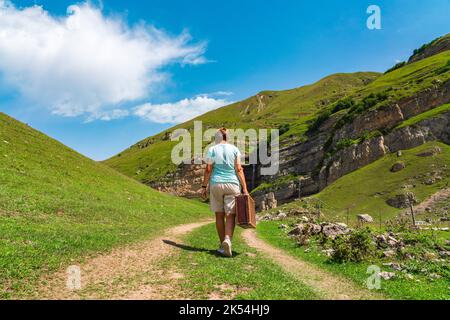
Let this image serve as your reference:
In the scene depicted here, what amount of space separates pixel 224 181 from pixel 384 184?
74.3 meters

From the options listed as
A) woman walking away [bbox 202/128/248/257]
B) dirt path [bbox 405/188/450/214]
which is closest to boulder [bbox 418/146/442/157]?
dirt path [bbox 405/188/450/214]

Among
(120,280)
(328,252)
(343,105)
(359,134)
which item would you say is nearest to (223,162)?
(120,280)

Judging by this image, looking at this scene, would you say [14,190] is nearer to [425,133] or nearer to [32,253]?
[32,253]

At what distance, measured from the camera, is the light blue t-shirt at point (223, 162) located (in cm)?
1411

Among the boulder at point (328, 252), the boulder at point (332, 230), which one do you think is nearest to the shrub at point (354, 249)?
the boulder at point (328, 252)

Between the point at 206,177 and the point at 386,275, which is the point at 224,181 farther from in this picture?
the point at 386,275

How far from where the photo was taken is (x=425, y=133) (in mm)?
89188

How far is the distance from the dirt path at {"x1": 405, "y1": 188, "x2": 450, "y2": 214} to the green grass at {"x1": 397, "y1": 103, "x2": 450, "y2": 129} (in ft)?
106

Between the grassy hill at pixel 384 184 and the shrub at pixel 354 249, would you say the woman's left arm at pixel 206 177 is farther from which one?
the grassy hill at pixel 384 184

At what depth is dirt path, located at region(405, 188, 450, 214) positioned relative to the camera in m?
64.2

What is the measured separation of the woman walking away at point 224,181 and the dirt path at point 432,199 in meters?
61.0

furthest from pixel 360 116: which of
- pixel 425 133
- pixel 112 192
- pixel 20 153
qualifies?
pixel 20 153

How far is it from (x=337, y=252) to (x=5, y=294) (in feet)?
48.9

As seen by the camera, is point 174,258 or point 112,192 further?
point 112,192
